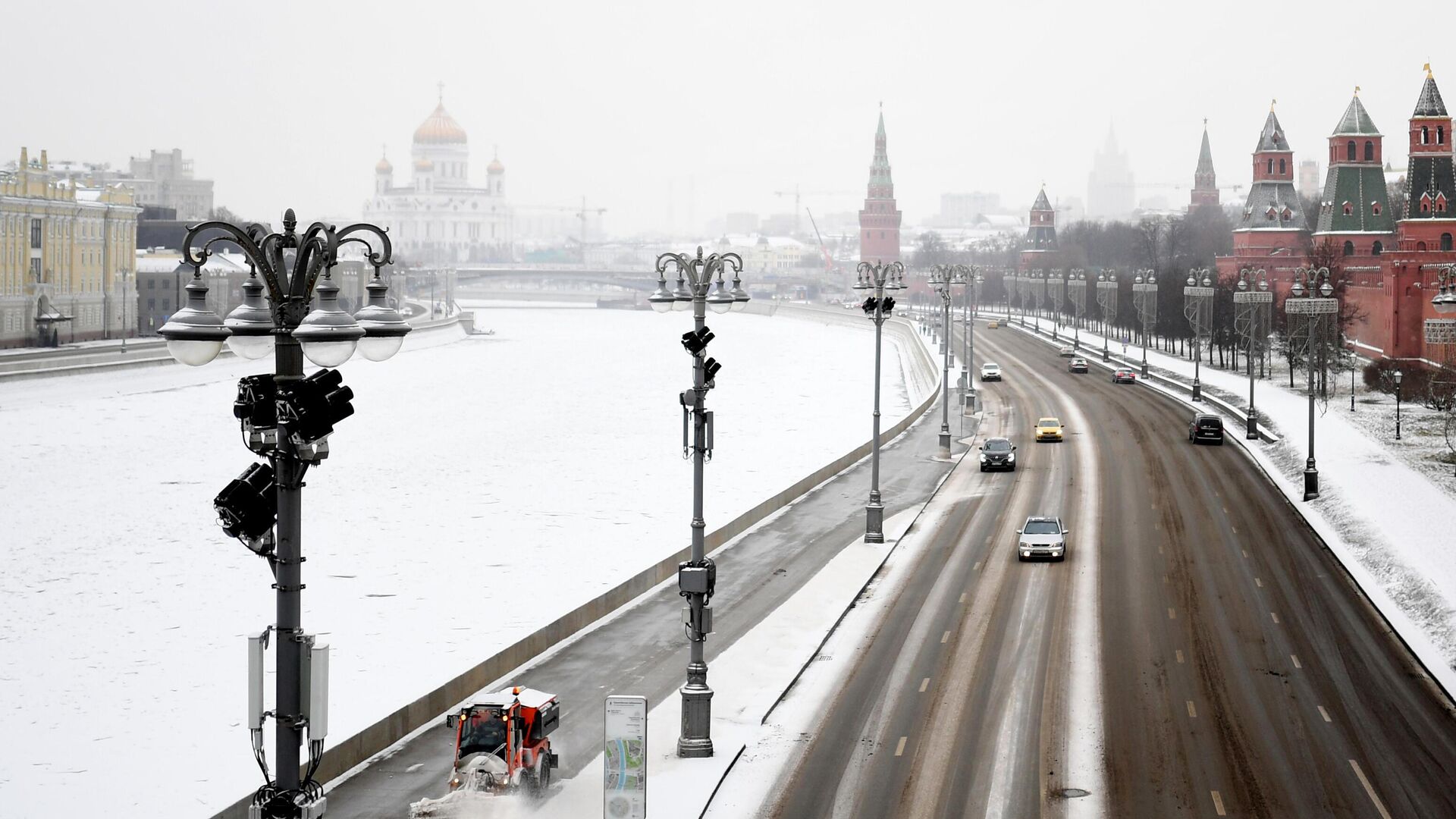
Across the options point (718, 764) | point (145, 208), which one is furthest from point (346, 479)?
point (145, 208)

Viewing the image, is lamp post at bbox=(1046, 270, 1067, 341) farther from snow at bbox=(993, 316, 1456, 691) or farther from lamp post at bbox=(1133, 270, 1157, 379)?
snow at bbox=(993, 316, 1456, 691)

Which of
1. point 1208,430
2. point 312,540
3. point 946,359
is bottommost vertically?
point 312,540

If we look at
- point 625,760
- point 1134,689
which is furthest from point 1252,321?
point 625,760

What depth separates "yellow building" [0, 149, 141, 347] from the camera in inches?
4124

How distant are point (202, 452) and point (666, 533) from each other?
29.1 metres

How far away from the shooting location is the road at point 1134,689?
2017 centimetres

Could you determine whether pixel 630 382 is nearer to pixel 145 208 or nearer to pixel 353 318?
pixel 145 208

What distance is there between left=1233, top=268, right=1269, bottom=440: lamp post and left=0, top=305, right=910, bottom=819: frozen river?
54.6 ft

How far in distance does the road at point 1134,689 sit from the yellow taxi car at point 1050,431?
1699 cm

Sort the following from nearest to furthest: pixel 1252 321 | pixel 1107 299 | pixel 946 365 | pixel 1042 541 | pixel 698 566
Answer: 1. pixel 698 566
2. pixel 1042 541
3. pixel 946 365
4. pixel 1252 321
5. pixel 1107 299

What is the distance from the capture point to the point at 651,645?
1117 inches

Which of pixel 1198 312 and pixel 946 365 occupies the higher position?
pixel 1198 312

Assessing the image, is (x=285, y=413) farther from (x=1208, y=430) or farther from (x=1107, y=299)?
(x=1107, y=299)

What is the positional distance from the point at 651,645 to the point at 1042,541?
12.1 metres
